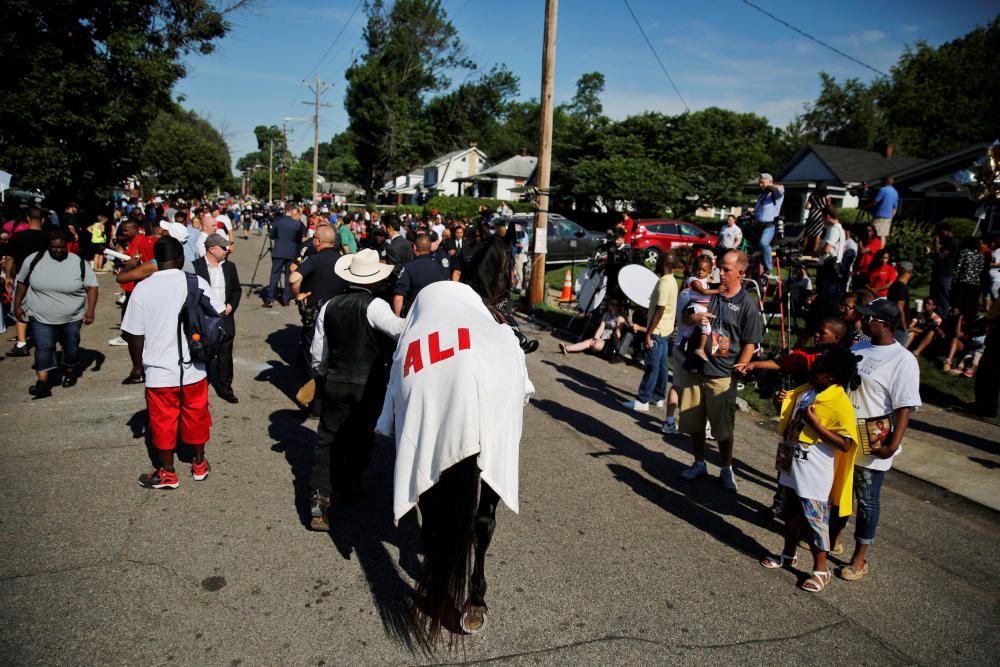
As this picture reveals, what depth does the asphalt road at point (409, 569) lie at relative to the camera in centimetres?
328

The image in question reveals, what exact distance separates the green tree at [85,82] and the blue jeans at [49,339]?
1390cm

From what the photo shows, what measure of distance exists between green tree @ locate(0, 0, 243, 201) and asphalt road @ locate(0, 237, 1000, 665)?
1533cm

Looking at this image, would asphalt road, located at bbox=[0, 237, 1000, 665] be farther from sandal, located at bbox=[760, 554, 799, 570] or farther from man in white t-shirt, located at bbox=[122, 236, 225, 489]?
man in white t-shirt, located at bbox=[122, 236, 225, 489]

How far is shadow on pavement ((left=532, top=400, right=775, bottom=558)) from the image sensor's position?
186 inches

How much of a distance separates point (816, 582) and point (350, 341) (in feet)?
11.1

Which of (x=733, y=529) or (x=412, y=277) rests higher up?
(x=412, y=277)

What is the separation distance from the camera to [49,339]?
6820mm

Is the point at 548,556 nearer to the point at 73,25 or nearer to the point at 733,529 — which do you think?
the point at 733,529

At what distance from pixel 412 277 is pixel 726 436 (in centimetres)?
331

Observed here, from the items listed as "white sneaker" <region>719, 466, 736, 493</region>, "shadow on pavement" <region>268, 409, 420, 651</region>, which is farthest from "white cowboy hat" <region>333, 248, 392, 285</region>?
"white sneaker" <region>719, 466, 736, 493</region>

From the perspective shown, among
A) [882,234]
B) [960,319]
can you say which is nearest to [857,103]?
[882,234]

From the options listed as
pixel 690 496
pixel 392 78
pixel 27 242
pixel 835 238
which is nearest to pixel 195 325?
pixel 690 496

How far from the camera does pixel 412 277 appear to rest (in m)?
6.38

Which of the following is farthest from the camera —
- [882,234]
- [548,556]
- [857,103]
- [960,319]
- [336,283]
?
[857,103]
